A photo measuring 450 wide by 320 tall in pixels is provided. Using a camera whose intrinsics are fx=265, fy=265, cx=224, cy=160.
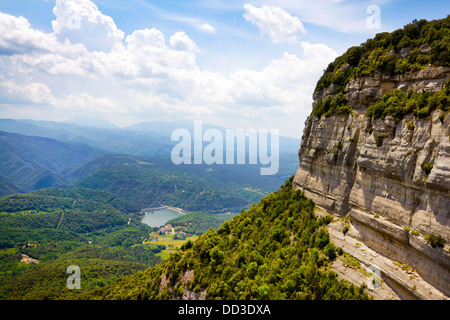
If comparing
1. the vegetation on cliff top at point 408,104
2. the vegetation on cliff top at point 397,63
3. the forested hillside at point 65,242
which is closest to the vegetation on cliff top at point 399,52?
the vegetation on cliff top at point 397,63

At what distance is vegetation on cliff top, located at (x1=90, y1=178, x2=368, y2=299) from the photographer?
66.9 ft

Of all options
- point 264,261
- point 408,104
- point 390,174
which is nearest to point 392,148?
point 390,174

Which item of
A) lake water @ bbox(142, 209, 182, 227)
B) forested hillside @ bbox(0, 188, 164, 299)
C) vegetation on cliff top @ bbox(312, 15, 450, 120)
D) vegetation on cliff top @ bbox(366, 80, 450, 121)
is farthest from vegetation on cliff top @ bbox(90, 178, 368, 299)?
lake water @ bbox(142, 209, 182, 227)

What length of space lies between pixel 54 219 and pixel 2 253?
48.8 meters

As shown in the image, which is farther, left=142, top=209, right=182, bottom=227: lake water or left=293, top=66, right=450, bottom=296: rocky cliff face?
left=142, top=209, right=182, bottom=227: lake water

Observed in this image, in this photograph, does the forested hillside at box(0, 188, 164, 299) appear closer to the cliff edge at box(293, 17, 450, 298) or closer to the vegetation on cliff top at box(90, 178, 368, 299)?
the vegetation on cliff top at box(90, 178, 368, 299)

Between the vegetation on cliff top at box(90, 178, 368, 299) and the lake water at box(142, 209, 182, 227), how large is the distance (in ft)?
448

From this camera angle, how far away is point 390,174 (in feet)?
61.6

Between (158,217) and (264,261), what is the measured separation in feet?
561

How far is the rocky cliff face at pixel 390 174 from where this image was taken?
15.3 m

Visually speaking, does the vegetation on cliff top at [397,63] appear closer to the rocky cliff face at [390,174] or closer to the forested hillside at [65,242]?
the rocky cliff face at [390,174]
